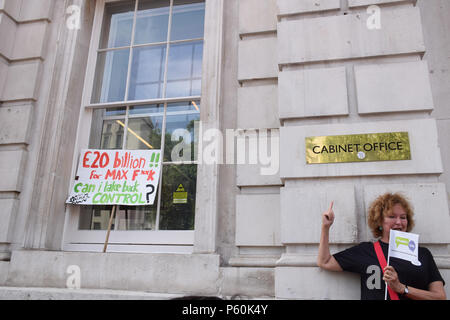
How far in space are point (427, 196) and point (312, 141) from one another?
46.6 inches

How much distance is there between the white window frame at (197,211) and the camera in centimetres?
420

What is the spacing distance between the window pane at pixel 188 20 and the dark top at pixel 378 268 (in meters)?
3.74

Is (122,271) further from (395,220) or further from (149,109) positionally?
(395,220)

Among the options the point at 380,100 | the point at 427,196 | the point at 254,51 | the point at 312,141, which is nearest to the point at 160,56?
the point at 254,51

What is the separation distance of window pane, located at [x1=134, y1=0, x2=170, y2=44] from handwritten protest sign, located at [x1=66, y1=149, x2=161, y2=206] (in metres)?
1.85

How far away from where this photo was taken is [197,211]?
167 inches

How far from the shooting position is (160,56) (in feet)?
17.8

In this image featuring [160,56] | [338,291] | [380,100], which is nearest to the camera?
[338,291]

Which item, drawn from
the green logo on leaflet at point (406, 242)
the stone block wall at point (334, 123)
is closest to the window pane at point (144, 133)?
the stone block wall at point (334, 123)

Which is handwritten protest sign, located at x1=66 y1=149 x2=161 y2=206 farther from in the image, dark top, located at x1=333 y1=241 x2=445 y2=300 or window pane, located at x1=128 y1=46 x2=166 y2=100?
dark top, located at x1=333 y1=241 x2=445 y2=300

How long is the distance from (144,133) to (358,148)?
2855 millimetres

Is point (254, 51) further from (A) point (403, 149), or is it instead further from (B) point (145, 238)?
(B) point (145, 238)

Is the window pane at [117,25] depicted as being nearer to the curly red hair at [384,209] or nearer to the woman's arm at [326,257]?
the woman's arm at [326,257]
